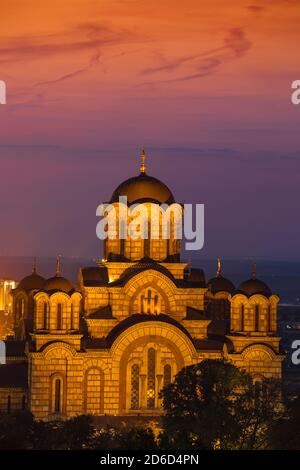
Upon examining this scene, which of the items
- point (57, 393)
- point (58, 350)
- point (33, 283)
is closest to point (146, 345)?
point (58, 350)

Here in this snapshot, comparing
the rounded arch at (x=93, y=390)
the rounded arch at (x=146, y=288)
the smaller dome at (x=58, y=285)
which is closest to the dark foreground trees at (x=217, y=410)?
the rounded arch at (x=93, y=390)

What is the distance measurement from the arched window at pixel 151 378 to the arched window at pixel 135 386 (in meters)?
0.36

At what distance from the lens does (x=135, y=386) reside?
55.7 meters

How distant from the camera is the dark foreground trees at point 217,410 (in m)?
44.5

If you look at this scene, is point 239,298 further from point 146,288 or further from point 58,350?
point 58,350

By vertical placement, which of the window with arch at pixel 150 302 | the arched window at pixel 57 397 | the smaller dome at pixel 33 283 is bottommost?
the arched window at pixel 57 397

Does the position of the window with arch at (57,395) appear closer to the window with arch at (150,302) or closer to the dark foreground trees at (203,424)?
the window with arch at (150,302)

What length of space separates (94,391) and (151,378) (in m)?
1.96

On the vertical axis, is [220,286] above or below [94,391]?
above

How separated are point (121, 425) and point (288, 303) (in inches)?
5734

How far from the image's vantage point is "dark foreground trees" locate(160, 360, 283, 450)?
146 feet

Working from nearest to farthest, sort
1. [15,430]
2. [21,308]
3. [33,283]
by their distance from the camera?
[15,430], [33,283], [21,308]

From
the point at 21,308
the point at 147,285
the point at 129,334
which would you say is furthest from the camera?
the point at 21,308

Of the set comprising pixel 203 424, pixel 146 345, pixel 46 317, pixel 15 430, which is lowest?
pixel 15 430
